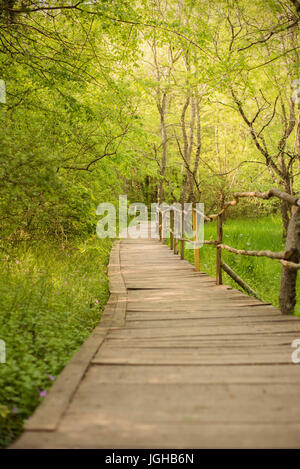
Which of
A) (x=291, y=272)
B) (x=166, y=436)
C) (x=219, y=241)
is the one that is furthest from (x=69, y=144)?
(x=166, y=436)

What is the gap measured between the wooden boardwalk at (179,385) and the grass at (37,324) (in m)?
0.25

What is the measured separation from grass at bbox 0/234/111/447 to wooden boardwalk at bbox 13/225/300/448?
0.25m

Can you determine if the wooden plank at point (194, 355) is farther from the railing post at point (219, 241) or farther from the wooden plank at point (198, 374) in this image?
the railing post at point (219, 241)

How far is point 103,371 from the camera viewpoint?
245cm

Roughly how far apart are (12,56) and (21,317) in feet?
14.0

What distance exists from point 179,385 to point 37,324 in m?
1.73

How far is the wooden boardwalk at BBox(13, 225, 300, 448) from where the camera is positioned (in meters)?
1.69

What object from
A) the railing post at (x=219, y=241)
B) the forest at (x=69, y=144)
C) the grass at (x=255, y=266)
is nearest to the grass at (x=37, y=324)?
the forest at (x=69, y=144)

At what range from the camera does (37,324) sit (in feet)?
11.1

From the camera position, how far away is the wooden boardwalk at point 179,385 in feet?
5.55

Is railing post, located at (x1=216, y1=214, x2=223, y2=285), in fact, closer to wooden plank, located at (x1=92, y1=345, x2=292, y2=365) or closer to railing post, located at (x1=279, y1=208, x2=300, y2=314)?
railing post, located at (x1=279, y1=208, x2=300, y2=314)

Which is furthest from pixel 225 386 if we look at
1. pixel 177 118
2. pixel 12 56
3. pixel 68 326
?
pixel 177 118

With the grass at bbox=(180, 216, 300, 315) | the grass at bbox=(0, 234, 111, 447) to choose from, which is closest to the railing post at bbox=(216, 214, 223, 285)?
Result: the grass at bbox=(180, 216, 300, 315)
